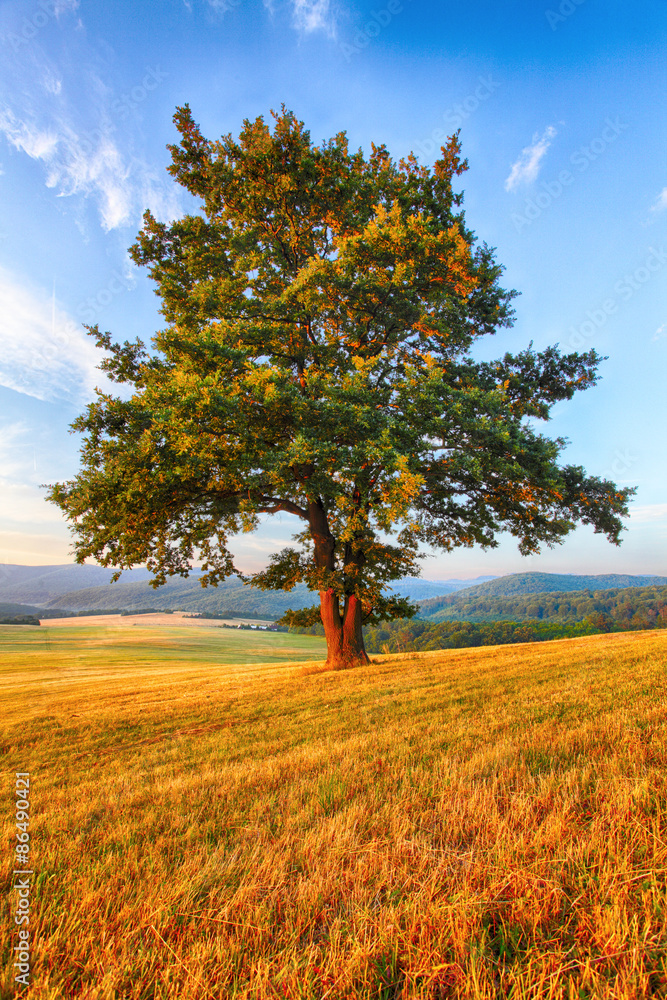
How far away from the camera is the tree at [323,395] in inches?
479

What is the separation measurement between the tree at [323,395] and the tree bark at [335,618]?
0.09 meters

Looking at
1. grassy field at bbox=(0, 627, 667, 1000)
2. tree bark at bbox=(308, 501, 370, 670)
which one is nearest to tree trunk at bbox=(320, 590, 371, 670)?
tree bark at bbox=(308, 501, 370, 670)

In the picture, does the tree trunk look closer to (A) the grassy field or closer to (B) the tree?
(B) the tree

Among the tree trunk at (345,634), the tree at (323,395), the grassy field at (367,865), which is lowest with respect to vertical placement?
the tree trunk at (345,634)

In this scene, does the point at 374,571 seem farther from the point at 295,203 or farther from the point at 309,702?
the point at 295,203

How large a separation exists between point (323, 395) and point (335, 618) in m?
Result: 9.61

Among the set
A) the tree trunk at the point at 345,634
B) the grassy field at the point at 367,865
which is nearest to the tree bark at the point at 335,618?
the tree trunk at the point at 345,634

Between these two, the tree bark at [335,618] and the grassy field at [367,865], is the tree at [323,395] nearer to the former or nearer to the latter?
the tree bark at [335,618]

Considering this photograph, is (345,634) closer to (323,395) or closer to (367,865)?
(323,395)

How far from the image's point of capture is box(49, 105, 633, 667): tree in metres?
12.2

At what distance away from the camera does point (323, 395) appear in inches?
533

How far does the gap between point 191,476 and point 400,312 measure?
33.0 feet

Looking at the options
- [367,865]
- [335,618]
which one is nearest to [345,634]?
[335,618]

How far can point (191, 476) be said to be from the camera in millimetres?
11906
